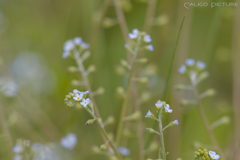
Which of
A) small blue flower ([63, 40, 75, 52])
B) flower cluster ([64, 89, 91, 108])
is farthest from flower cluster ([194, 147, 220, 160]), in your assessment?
small blue flower ([63, 40, 75, 52])

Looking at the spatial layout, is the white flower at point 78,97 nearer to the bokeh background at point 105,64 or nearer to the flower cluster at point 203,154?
the flower cluster at point 203,154

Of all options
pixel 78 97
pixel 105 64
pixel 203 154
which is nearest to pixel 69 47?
pixel 78 97

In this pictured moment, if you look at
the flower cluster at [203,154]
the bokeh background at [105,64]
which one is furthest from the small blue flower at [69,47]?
the flower cluster at [203,154]

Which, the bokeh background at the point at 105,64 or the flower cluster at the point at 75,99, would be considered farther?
the bokeh background at the point at 105,64

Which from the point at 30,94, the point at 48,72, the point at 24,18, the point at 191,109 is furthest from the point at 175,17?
the point at 24,18

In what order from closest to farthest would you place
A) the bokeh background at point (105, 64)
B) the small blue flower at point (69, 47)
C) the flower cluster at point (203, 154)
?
1. the flower cluster at point (203, 154)
2. the small blue flower at point (69, 47)
3. the bokeh background at point (105, 64)

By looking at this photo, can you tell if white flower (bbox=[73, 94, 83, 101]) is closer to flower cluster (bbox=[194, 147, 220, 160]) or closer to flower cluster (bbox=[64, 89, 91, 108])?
flower cluster (bbox=[64, 89, 91, 108])

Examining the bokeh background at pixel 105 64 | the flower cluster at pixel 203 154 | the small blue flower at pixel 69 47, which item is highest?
the bokeh background at pixel 105 64

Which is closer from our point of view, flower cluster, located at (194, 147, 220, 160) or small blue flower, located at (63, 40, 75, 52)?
flower cluster, located at (194, 147, 220, 160)
